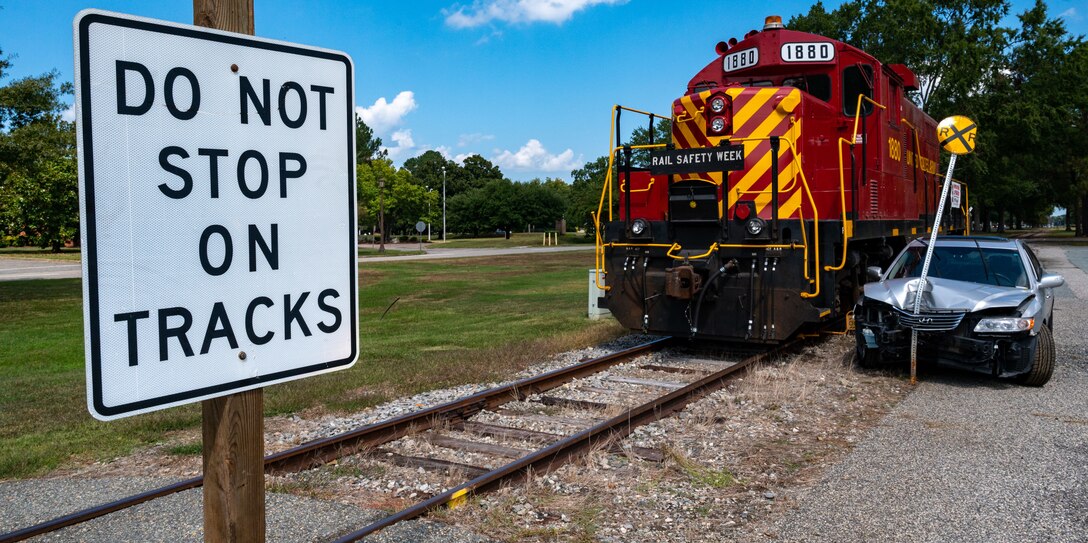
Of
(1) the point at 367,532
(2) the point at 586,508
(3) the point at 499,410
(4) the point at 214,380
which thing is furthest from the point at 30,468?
(4) the point at 214,380

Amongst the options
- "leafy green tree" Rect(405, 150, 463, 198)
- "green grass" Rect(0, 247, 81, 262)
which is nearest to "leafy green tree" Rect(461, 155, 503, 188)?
"leafy green tree" Rect(405, 150, 463, 198)

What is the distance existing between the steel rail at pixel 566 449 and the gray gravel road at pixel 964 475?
5.44 feet

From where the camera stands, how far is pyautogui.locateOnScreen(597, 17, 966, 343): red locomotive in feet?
28.1

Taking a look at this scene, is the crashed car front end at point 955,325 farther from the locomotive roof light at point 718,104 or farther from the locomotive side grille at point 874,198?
the locomotive roof light at point 718,104

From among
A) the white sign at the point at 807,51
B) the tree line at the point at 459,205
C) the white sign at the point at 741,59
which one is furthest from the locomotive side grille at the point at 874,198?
the tree line at the point at 459,205

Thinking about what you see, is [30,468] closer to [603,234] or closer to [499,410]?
[499,410]

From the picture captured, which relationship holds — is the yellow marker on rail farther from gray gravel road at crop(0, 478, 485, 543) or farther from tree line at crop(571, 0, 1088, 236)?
tree line at crop(571, 0, 1088, 236)

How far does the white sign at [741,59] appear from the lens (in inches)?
386

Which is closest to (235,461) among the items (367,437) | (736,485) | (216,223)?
(216,223)

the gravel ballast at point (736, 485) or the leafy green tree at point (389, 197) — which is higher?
the leafy green tree at point (389, 197)

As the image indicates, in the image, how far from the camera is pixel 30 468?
5578 mm

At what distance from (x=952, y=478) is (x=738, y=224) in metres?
4.20

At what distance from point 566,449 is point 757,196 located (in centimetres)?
494

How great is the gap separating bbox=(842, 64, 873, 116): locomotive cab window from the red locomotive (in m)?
0.01
